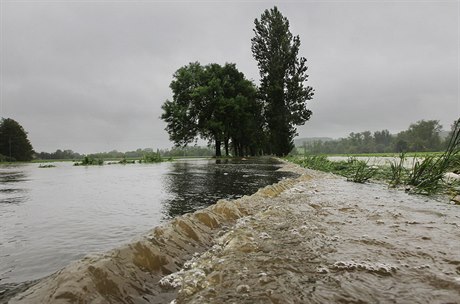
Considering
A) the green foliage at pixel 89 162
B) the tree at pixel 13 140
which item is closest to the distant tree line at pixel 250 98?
the green foliage at pixel 89 162

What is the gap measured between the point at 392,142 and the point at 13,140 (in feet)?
418

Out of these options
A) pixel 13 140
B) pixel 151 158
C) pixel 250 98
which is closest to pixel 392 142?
pixel 250 98

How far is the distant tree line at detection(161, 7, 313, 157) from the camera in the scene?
35281 mm

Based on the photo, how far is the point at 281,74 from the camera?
35312 mm

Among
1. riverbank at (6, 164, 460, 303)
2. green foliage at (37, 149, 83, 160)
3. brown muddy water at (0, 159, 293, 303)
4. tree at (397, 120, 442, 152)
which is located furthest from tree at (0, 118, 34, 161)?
tree at (397, 120, 442, 152)

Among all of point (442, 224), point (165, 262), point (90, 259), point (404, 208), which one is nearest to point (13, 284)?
point (90, 259)

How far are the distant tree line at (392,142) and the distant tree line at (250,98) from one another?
31409 millimetres

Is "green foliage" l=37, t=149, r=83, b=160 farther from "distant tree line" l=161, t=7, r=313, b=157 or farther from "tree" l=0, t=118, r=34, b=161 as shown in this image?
"distant tree line" l=161, t=7, r=313, b=157

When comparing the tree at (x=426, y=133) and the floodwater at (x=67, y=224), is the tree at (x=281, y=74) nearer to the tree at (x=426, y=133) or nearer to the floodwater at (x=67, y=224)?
the floodwater at (x=67, y=224)

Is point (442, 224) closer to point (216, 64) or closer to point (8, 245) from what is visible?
point (8, 245)

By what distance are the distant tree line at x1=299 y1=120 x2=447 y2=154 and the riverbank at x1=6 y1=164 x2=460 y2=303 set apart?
6684cm

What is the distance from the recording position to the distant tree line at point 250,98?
3528 cm

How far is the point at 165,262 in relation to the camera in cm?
210

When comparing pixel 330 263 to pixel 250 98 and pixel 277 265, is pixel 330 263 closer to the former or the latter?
pixel 277 265
